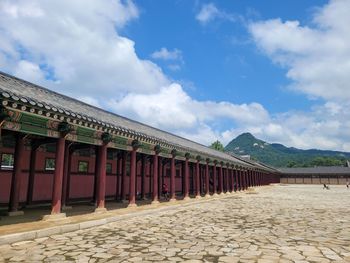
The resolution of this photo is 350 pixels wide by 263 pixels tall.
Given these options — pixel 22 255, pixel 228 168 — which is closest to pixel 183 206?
pixel 22 255

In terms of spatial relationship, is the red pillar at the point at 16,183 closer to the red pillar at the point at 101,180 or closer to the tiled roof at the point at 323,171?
the red pillar at the point at 101,180

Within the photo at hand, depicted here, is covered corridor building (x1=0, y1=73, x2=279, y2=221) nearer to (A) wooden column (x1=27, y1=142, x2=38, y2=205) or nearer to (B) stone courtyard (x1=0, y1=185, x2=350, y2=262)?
(A) wooden column (x1=27, y1=142, x2=38, y2=205)

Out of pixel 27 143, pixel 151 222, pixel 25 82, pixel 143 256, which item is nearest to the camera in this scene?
pixel 143 256

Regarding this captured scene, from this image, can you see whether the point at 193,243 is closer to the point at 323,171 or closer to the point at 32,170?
the point at 32,170

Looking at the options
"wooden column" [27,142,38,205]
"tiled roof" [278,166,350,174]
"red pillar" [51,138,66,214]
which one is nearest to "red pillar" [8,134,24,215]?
"wooden column" [27,142,38,205]

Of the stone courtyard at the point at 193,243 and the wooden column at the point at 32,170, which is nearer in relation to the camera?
the stone courtyard at the point at 193,243

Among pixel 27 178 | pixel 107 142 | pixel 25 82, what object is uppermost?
pixel 25 82

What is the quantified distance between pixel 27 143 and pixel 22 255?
9.28 meters

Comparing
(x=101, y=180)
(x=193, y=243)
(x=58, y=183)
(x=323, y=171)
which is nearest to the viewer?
(x=193, y=243)

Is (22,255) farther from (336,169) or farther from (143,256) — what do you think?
(336,169)

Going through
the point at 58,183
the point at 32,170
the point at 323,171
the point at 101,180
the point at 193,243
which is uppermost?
the point at 323,171

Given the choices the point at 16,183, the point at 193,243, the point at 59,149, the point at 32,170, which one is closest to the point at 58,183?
the point at 59,149

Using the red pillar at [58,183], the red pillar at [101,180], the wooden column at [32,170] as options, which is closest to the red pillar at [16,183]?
the wooden column at [32,170]

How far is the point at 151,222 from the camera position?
11.7 metres
